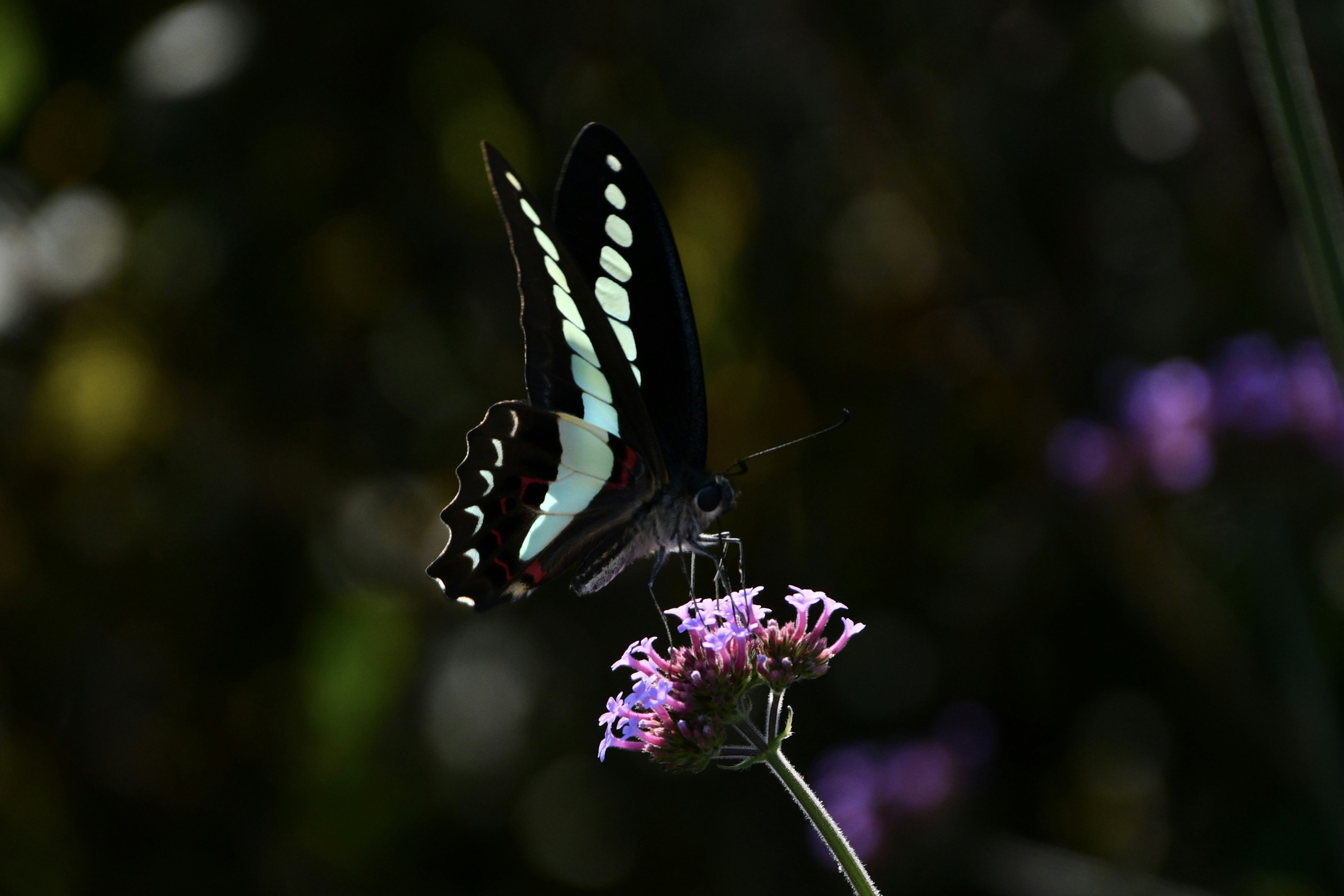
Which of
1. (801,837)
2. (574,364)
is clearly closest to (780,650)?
(574,364)

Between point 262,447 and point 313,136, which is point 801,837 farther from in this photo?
point 313,136

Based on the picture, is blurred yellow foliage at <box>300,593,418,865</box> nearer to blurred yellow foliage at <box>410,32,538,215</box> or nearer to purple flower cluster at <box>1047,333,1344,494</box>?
blurred yellow foliage at <box>410,32,538,215</box>

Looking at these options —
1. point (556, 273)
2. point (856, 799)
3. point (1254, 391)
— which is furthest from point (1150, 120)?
point (556, 273)

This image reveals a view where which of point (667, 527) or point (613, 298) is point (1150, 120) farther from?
point (667, 527)

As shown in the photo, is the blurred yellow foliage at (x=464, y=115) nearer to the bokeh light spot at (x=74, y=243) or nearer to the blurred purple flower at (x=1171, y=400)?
the bokeh light spot at (x=74, y=243)

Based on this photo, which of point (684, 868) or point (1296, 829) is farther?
point (684, 868)

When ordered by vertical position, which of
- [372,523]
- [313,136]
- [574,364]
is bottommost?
[372,523]

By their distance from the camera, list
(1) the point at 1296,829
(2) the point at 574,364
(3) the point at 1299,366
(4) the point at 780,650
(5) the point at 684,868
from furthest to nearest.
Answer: (5) the point at 684,868 < (3) the point at 1299,366 < (1) the point at 1296,829 < (2) the point at 574,364 < (4) the point at 780,650
